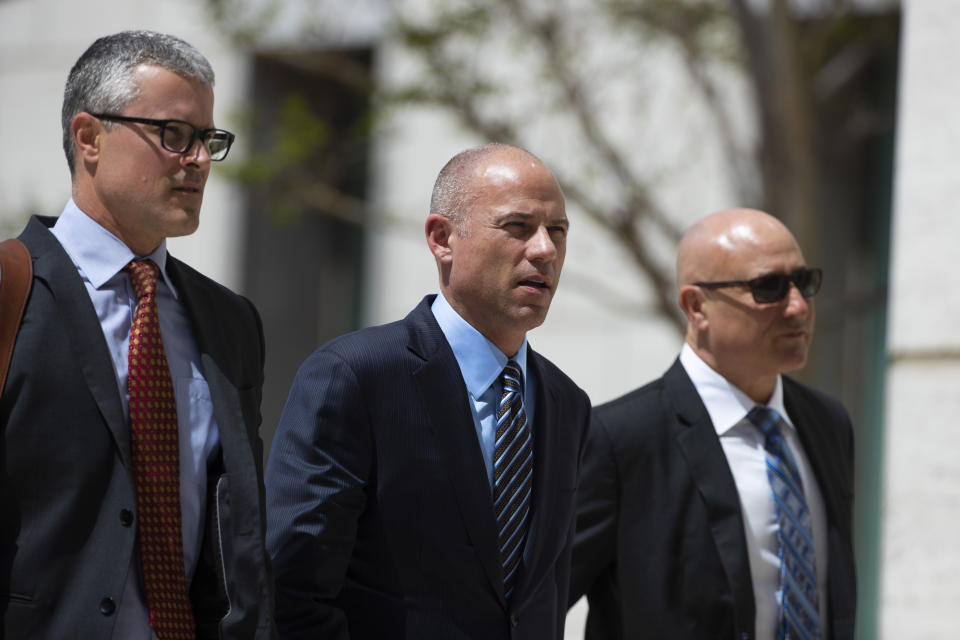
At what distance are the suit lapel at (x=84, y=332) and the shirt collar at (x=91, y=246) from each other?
6 cm

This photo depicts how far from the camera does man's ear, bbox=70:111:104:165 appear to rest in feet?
9.43

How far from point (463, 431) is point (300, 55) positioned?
6.16 metres

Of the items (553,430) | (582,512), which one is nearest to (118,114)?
(553,430)

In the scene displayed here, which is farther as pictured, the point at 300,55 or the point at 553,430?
the point at 300,55

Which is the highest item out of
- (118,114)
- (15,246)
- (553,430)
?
(118,114)

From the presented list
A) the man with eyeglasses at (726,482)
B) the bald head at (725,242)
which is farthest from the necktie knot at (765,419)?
the bald head at (725,242)

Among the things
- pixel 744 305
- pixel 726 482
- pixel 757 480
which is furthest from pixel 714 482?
pixel 744 305

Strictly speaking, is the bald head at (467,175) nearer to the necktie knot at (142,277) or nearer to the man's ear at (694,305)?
the necktie knot at (142,277)

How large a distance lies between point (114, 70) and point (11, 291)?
530mm

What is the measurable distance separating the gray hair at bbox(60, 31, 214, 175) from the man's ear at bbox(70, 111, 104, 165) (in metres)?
0.02

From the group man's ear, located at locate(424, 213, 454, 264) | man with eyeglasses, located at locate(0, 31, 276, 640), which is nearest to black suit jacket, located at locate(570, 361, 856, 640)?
man's ear, located at locate(424, 213, 454, 264)

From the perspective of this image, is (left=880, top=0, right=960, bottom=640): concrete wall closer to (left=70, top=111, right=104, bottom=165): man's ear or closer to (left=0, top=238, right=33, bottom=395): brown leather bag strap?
(left=70, top=111, right=104, bottom=165): man's ear

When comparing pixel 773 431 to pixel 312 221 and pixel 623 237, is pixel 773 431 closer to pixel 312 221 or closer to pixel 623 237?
pixel 623 237

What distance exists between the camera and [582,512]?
12.9 feet
